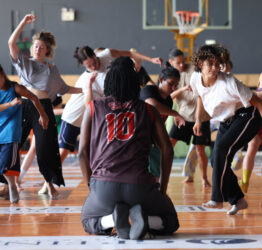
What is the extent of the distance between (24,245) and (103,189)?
0.48m

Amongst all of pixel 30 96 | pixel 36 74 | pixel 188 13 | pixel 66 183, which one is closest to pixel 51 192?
pixel 30 96

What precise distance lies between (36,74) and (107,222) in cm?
208

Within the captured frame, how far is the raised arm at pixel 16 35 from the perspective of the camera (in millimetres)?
4105

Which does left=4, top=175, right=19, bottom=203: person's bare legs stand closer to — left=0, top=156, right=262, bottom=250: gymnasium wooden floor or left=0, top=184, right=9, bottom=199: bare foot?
left=0, top=156, right=262, bottom=250: gymnasium wooden floor

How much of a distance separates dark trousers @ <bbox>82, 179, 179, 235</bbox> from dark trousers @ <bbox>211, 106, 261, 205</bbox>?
74 centimetres

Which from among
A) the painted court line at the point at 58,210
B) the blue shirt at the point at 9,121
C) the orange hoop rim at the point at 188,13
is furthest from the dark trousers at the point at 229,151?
the orange hoop rim at the point at 188,13

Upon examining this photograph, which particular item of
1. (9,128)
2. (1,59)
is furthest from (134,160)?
(1,59)

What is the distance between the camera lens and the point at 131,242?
2.58m

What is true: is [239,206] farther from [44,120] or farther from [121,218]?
[44,120]

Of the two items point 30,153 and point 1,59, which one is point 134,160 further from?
point 1,59

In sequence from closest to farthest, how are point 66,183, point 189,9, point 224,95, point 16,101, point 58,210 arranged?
point 224,95 → point 58,210 → point 16,101 → point 66,183 → point 189,9

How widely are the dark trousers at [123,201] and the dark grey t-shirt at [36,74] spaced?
1.90 metres

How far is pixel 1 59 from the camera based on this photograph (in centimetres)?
1282

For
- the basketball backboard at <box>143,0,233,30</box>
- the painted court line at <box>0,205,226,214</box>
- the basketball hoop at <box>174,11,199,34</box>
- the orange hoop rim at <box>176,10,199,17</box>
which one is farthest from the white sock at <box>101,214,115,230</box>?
the basketball backboard at <box>143,0,233,30</box>
